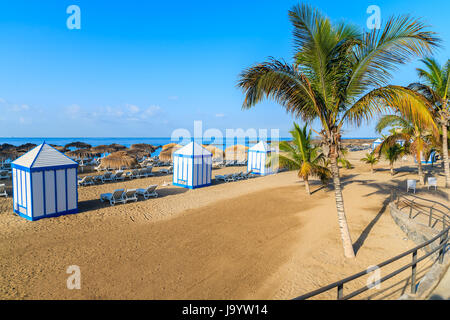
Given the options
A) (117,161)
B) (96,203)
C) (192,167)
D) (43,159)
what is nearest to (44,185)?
(43,159)

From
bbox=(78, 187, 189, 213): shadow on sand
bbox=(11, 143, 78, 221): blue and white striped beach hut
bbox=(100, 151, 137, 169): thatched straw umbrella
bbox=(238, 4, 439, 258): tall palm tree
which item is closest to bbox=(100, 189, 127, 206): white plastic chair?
bbox=(78, 187, 189, 213): shadow on sand

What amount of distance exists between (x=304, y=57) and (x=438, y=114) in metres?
9.48

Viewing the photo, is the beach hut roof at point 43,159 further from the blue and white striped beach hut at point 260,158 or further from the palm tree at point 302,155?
the blue and white striped beach hut at point 260,158

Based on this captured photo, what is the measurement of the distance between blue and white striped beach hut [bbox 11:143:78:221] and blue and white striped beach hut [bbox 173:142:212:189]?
20.9 feet

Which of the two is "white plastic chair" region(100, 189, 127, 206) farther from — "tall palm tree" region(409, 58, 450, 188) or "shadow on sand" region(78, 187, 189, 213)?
"tall palm tree" region(409, 58, 450, 188)

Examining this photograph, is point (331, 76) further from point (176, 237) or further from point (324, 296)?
point (176, 237)

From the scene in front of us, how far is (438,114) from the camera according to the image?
11266 mm

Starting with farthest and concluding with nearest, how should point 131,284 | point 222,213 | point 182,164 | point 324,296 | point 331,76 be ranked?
point 182,164 → point 222,213 → point 331,76 → point 131,284 → point 324,296

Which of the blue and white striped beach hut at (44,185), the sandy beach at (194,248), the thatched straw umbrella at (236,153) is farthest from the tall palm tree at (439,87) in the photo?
the thatched straw umbrella at (236,153)

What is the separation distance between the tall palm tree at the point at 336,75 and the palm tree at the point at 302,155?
5916mm

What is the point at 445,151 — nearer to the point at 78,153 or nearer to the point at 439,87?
the point at 439,87

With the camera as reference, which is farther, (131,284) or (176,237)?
(176,237)

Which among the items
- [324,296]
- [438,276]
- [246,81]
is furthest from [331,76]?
[324,296]

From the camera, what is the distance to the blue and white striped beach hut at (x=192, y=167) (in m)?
14.7
